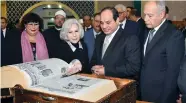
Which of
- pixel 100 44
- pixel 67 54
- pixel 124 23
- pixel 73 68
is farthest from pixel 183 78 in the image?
pixel 124 23

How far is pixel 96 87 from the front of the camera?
1240 millimetres

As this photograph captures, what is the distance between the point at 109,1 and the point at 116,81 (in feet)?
23.6

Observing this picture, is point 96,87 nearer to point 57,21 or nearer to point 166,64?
point 166,64

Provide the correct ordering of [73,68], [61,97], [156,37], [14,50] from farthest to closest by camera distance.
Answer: [14,50] < [156,37] < [73,68] < [61,97]

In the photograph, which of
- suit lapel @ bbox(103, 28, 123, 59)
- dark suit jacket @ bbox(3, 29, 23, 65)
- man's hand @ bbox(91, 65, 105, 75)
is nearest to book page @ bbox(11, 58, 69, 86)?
man's hand @ bbox(91, 65, 105, 75)

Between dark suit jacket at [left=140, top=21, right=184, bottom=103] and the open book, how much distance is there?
2.89ft

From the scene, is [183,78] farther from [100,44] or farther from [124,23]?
[124,23]

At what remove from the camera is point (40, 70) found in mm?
1350

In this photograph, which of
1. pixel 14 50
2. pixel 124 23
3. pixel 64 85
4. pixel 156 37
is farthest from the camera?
pixel 124 23

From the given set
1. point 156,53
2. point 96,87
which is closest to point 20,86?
point 96,87

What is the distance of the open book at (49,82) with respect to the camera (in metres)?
1.18

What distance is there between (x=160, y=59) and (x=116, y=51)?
0.39 m

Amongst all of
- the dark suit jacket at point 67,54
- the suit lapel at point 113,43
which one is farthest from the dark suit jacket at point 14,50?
the suit lapel at point 113,43

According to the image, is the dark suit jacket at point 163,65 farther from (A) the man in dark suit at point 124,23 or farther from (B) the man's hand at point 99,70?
(A) the man in dark suit at point 124,23
